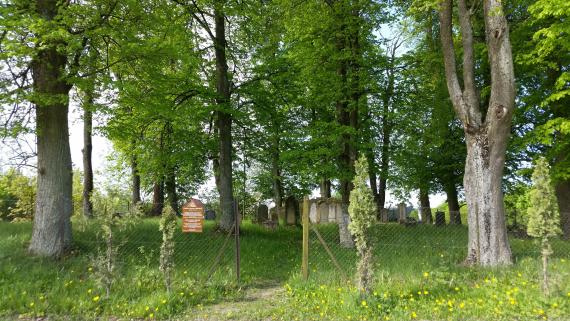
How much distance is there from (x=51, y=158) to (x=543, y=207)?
993cm

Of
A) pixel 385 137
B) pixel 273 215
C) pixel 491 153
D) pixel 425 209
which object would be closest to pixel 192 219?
pixel 491 153

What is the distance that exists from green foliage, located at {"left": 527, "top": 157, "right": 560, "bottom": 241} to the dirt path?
451cm

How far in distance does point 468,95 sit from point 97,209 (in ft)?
26.6

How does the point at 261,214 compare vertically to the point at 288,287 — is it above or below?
above

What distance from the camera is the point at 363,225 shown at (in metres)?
6.41

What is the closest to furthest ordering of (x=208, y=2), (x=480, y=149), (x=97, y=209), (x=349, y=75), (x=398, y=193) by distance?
(x=97, y=209) → (x=480, y=149) → (x=208, y=2) → (x=349, y=75) → (x=398, y=193)

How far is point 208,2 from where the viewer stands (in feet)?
42.0

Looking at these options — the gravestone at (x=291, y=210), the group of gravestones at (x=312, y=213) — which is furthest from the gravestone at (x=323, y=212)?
the gravestone at (x=291, y=210)

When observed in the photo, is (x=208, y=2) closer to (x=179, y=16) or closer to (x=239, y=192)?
(x=179, y=16)

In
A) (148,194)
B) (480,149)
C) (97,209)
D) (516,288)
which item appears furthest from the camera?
(148,194)

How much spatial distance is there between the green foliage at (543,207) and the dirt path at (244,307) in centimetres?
451

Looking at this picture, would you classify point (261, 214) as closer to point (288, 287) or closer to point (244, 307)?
point (288, 287)

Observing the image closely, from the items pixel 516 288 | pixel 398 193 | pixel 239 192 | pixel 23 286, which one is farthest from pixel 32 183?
pixel 398 193

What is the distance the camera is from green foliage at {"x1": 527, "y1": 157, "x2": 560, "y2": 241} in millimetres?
6391
